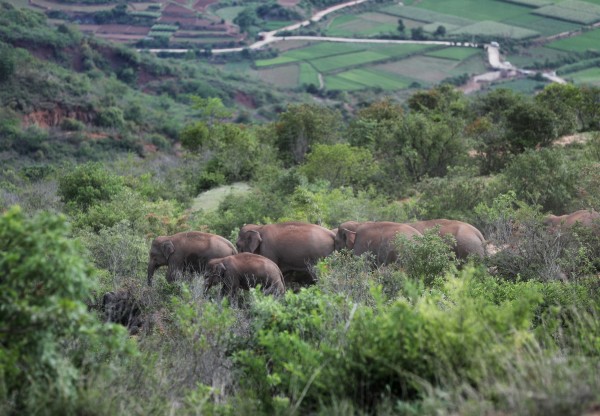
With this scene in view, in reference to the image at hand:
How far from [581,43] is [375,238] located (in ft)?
265

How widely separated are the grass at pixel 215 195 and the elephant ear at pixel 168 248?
12349 mm

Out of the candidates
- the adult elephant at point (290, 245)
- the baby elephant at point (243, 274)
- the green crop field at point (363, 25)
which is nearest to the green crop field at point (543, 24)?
the green crop field at point (363, 25)

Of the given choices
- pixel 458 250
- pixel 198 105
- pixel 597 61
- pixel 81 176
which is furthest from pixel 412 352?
pixel 597 61

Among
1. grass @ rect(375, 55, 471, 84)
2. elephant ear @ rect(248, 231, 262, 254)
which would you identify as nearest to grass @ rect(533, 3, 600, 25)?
grass @ rect(375, 55, 471, 84)

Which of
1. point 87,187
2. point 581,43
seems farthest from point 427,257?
point 581,43

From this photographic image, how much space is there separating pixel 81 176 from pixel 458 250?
46.8 ft

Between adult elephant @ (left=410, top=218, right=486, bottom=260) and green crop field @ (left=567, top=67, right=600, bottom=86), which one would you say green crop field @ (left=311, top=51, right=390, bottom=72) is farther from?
adult elephant @ (left=410, top=218, right=486, bottom=260)

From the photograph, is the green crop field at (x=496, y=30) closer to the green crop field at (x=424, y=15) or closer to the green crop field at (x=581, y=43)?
the green crop field at (x=424, y=15)

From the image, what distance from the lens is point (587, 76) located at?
75.8 meters

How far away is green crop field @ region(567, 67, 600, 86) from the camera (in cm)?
7338

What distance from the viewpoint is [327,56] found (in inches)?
3777

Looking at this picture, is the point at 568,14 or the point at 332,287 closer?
the point at 332,287

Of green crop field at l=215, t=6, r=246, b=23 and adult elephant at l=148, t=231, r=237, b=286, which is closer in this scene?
adult elephant at l=148, t=231, r=237, b=286

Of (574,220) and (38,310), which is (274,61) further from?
(38,310)
